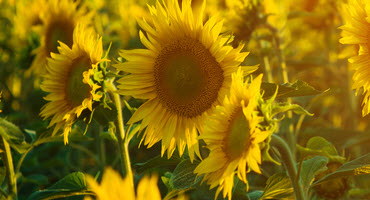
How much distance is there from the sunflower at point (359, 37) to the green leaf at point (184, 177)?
379mm

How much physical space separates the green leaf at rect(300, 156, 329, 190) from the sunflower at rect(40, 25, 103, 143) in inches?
17.6

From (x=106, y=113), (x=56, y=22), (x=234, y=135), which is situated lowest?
(x=234, y=135)

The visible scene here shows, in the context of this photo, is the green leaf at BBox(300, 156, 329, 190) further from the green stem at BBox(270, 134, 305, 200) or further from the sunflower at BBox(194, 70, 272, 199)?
the sunflower at BBox(194, 70, 272, 199)

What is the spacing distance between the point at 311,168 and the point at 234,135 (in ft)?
0.71

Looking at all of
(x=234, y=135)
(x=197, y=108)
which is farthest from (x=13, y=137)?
(x=234, y=135)

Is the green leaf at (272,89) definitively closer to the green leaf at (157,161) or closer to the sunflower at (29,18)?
the green leaf at (157,161)

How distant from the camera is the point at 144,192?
52 centimetres

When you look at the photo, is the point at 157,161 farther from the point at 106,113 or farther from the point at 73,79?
the point at 73,79

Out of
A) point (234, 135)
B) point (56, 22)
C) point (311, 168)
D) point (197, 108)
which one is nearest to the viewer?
point (234, 135)

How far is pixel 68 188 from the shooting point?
1.20 m

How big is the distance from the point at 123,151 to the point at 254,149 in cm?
Result: 47

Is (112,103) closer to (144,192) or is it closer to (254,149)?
(254,149)

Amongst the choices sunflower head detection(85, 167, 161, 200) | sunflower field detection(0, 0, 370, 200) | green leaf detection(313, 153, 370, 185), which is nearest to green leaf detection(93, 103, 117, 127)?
sunflower field detection(0, 0, 370, 200)

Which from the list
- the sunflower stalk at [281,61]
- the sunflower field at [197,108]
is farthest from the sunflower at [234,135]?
the sunflower stalk at [281,61]
